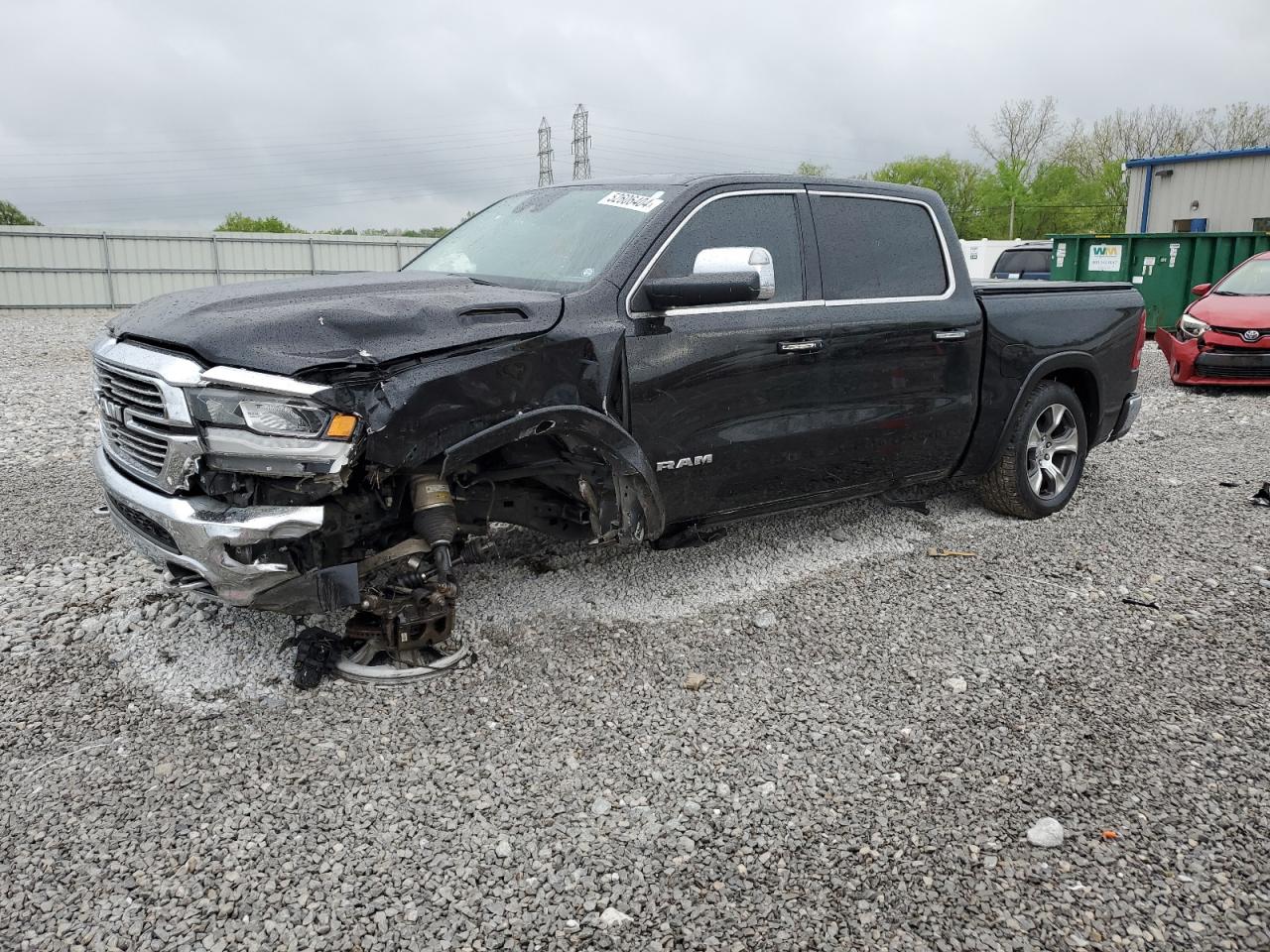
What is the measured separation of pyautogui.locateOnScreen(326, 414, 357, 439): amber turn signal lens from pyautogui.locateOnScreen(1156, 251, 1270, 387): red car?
10911mm

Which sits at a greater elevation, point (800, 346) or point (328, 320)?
point (328, 320)

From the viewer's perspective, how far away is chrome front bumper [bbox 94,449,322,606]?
3.13 metres

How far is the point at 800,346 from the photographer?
4.39 meters

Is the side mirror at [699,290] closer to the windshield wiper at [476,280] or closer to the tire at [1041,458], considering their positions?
the windshield wiper at [476,280]

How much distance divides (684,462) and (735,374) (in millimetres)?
462

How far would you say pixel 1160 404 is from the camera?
410 inches

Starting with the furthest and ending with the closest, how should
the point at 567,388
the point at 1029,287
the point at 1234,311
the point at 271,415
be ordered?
the point at 1234,311
the point at 1029,287
the point at 567,388
the point at 271,415

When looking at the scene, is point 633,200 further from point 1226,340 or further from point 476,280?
point 1226,340

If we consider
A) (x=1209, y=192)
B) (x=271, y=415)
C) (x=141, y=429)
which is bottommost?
(x=141, y=429)

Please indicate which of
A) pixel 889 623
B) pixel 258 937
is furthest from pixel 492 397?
pixel 889 623

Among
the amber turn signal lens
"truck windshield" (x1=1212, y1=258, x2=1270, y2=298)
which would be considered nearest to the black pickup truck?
the amber turn signal lens

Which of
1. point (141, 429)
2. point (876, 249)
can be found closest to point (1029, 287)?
point (876, 249)

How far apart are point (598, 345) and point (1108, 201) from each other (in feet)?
165

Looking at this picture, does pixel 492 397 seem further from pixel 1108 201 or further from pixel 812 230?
pixel 1108 201
